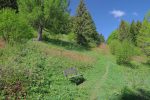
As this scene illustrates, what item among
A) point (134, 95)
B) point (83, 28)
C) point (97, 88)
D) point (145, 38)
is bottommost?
point (134, 95)

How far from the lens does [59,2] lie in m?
43.2

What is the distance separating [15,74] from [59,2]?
27.2 metres

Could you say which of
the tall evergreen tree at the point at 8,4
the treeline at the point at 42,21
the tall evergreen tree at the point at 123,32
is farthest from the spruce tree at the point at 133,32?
the tall evergreen tree at the point at 8,4

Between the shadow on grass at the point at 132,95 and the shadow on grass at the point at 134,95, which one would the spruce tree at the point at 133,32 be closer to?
the shadow on grass at the point at 132,95

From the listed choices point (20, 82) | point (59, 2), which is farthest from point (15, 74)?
point (59, 2)

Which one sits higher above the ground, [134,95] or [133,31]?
[133,31]

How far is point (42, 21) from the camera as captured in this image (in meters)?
43.7

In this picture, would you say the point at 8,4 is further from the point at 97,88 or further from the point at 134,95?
the point at 134,95

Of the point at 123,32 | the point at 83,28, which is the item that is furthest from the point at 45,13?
the point at 123,32

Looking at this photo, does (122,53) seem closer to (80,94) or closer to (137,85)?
(137,85)

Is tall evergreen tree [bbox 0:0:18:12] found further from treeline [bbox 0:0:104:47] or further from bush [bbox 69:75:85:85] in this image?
bush [bbox 69:75:85:85]

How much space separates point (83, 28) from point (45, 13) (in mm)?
13189

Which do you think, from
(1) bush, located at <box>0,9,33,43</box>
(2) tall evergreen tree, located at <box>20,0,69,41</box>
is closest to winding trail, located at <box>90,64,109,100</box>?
(1) bush, located at <box>0,9,33,43</box>

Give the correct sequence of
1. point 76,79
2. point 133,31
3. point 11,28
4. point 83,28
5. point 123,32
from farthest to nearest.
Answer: point 133,31 < point 123,32 < point 83,28 < point 11,28 < point 76,79
